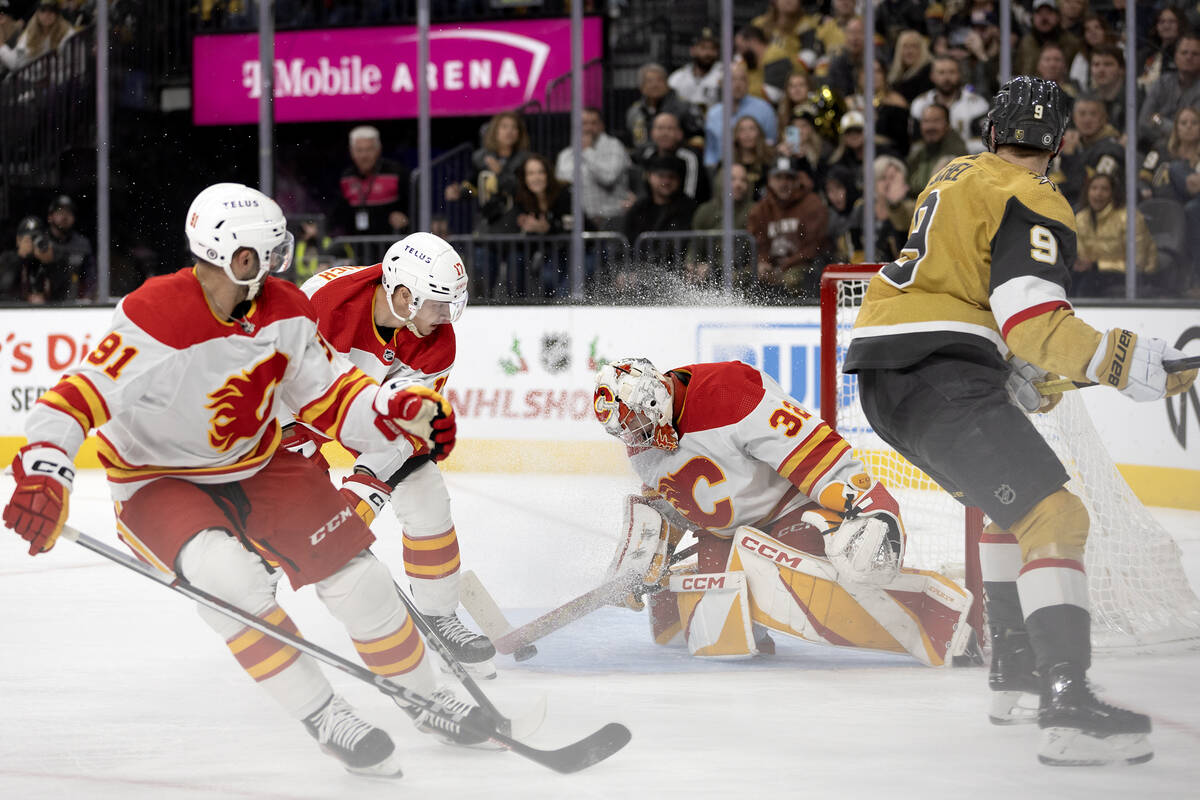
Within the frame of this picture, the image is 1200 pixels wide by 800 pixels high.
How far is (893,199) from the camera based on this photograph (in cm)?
687

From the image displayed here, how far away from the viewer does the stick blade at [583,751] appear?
95.2 inches

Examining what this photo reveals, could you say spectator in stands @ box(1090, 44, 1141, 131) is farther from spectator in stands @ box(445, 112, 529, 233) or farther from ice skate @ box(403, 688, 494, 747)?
ice skate @ box(403, 688, 494, 747)

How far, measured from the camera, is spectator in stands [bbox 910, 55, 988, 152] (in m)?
7.11

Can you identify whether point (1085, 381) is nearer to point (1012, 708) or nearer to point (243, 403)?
point (1012, 708)

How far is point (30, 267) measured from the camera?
7.89m

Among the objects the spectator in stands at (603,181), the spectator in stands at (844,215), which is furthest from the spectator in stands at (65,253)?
the spectator in stands at (844,215)

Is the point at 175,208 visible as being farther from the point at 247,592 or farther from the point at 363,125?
the point at 247,592

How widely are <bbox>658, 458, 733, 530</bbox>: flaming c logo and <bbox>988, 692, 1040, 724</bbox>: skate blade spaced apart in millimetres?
788

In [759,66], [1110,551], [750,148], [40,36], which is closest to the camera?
[1110,551]

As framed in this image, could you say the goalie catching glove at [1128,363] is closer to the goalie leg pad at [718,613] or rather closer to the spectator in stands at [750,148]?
the goalie leg pad at [718,613]

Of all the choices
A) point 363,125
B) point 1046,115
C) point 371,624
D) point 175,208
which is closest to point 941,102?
point 363,125

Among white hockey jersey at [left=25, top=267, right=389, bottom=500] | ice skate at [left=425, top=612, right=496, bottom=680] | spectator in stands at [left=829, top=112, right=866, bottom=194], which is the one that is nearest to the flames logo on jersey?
white hockey jersey at [left=25, top=267, right=389, bottom=500]

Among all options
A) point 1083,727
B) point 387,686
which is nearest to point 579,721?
point 387,686

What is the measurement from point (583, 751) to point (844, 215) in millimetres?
4854
